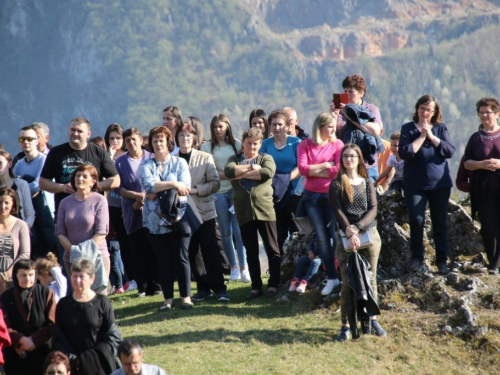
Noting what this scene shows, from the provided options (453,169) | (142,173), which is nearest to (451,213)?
(142,173)

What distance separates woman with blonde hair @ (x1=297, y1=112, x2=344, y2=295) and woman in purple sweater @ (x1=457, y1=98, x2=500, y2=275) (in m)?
1.68

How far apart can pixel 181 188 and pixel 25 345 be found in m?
2.80

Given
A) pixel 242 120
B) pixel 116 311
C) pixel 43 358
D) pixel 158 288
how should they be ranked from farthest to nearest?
1. pixel 242 120
2. pixel 158 288
3. pixel 116 311
4. pixel 43 358

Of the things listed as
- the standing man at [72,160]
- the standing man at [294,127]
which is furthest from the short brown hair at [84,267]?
the standing man at [294,127]

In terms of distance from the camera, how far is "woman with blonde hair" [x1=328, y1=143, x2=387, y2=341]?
27.9ft

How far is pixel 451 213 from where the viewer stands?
1029 cm

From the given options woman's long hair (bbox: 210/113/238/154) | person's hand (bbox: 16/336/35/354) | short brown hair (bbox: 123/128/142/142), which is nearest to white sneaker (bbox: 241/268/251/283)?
woman's long hair (bbox: 210/113/238/154)

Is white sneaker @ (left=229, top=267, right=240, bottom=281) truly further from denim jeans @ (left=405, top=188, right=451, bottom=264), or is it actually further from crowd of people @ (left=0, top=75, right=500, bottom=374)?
denim jeans @ (left=405, top=188, right=451, bottom=264)

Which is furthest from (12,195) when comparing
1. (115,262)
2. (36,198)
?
(115,262)

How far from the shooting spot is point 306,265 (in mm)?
10180

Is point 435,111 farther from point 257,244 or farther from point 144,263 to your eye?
point 144,263

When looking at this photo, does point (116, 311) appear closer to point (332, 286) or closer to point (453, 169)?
point (332, 286)

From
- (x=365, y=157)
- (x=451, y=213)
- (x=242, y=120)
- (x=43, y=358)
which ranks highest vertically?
(x=242, y=120)

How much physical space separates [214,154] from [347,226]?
3.20 m
